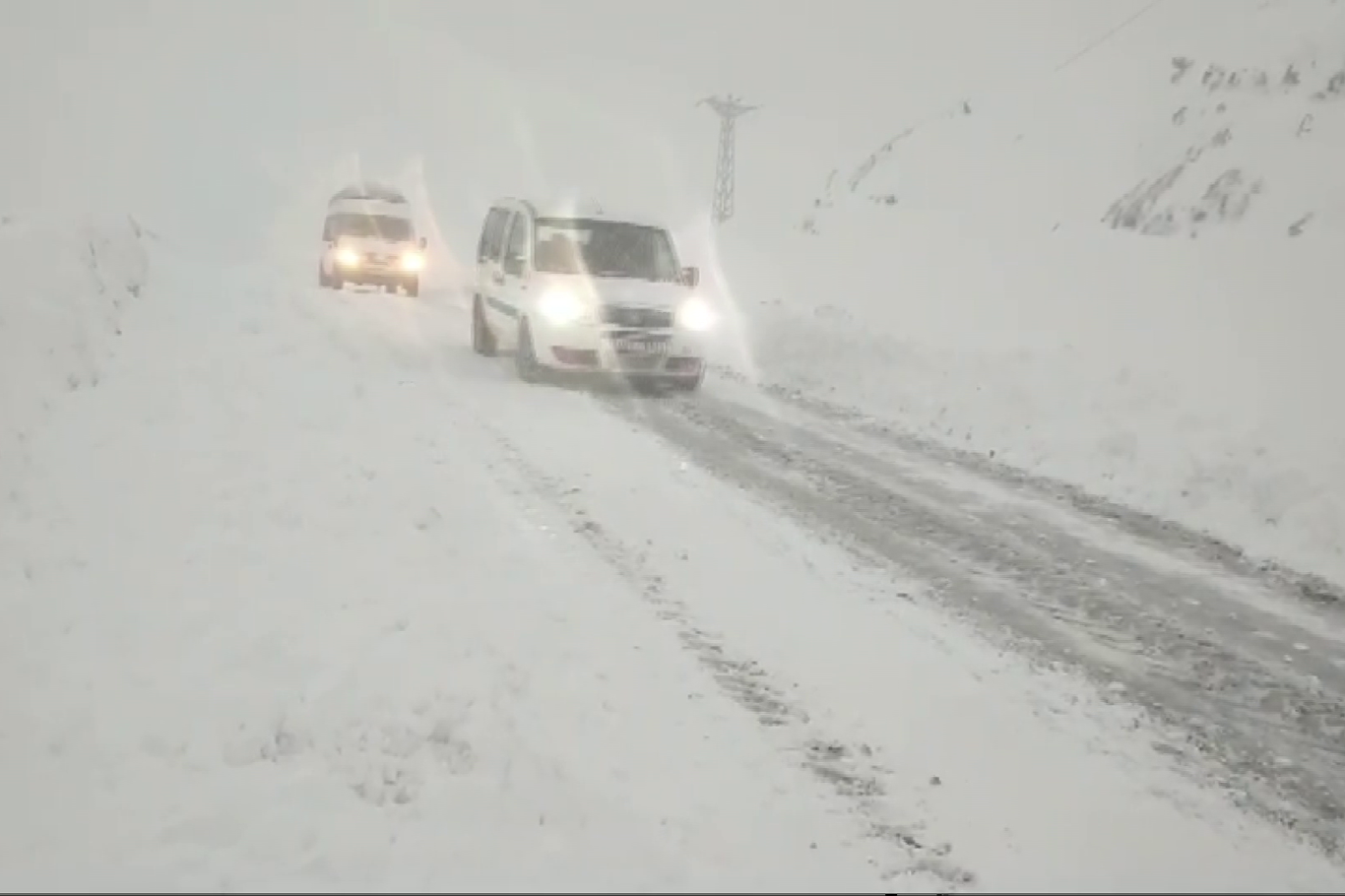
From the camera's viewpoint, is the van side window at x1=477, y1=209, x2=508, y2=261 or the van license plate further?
the van side window at x1=477, y1=209, x2=508, y2=261

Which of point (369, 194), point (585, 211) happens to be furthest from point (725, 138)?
point (585, 211)

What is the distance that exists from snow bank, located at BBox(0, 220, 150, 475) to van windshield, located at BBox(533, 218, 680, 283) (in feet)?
17.5

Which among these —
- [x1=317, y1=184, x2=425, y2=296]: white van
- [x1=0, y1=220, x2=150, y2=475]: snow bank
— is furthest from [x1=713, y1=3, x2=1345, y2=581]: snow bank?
[x1=0, y1=220, x2=150, y2=475]: snow bank

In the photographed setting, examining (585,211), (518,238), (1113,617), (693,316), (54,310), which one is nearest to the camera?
(1113,617)

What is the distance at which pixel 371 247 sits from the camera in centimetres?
2311

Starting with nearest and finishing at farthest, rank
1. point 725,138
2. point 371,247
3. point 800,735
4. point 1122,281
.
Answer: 1. point 800,735
2. point 1122,281
3. point 371,247
4. point 725,138

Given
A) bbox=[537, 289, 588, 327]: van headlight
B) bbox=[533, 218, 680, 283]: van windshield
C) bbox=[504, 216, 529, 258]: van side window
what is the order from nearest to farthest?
bbox=[537, 289, 588, 327]: van headlight
bbox=[533, 218, 680, 283]: van windshield
bbox=[504, 216, 529, 258]: van side window

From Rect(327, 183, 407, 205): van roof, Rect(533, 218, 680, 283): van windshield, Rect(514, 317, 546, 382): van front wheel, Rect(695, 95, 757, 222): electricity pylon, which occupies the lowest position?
Rect(514, 317, 546, 382): van front wheel

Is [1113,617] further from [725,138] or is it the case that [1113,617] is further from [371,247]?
[725,138]

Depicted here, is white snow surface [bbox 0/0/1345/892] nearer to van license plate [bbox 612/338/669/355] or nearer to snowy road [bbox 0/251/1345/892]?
snowy road [bbox 0/251/1345/892]

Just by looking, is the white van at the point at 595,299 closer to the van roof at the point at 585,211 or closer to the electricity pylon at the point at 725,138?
the van roof at the point at 585,211

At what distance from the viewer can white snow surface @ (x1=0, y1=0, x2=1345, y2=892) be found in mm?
3838

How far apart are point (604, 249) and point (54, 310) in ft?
22.7

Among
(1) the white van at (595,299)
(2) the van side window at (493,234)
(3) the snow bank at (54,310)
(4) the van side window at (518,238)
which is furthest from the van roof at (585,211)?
(3) the snow bank at (54,310)
